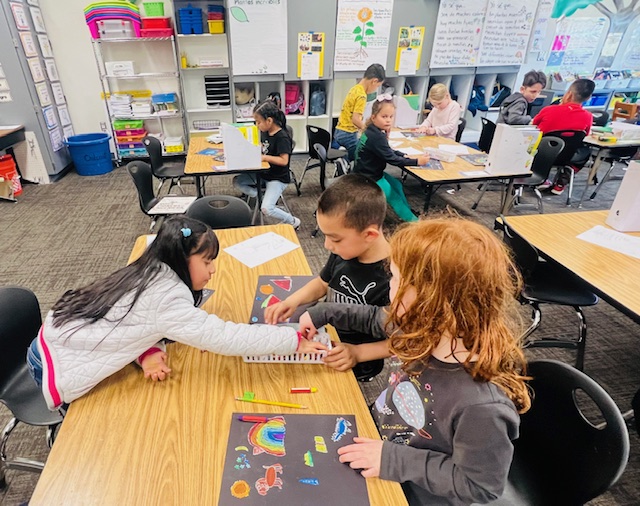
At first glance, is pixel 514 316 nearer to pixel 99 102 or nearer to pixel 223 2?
pixel 223 2

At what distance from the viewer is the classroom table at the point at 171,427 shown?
0.75m

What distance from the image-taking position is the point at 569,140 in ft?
12.6

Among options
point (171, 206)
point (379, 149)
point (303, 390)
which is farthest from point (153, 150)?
point (303, 390)

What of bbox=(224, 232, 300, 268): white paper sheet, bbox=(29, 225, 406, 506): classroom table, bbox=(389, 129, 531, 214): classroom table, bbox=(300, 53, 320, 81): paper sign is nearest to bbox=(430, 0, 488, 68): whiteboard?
bbox=(300, 53, 320, 81): paper sign

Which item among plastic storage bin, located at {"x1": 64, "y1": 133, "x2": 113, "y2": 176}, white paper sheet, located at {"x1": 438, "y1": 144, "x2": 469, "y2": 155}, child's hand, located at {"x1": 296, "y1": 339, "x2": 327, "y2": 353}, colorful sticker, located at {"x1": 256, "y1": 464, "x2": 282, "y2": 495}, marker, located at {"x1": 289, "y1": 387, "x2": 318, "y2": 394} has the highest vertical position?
child's hand, located at {"x1": 296, "y1": 339, "x2": 327, "y2": 353}

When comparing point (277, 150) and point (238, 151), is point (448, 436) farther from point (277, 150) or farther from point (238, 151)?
point (277, 150)

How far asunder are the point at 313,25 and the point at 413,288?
4.96 metres

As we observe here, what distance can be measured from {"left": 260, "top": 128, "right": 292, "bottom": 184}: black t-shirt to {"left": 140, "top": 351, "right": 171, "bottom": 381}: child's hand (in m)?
2.33

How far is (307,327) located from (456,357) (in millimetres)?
493

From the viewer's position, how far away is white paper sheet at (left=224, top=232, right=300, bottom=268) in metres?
1.61

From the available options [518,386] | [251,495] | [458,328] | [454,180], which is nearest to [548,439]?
[518,386]

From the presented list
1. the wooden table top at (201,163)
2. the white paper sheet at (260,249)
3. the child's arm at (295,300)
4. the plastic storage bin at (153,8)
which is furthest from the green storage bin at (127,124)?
the child's arm at (295,300)

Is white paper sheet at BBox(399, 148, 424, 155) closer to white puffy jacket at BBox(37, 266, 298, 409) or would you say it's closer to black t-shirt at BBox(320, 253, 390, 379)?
black t-shirt at BBox(320, 253, 390, 379)

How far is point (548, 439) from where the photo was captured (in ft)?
3.22
